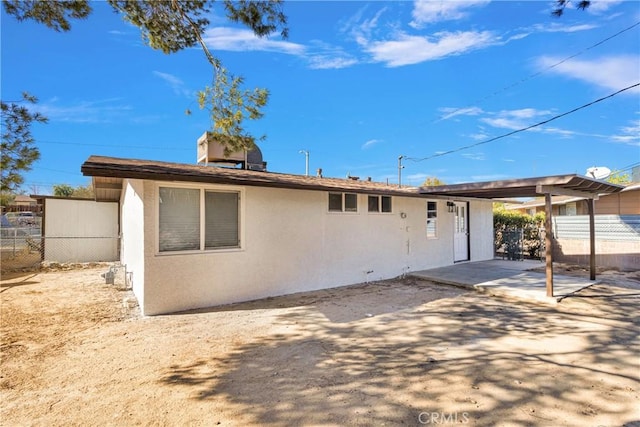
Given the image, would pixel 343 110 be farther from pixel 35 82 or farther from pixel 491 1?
pixel 35 82

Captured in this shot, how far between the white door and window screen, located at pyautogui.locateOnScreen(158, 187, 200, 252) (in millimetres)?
9461

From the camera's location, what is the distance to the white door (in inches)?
473

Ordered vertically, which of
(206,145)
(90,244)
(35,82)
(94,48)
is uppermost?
(94,48)

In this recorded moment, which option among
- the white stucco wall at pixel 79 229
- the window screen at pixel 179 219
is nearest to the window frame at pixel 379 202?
the window screen at pixel 179 219

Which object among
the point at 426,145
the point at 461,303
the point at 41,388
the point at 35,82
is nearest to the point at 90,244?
the point at 35,82

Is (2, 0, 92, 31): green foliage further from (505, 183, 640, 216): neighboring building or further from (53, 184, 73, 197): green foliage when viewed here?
(53, 184, 73, 197): green foliage

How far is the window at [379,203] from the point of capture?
921 cm

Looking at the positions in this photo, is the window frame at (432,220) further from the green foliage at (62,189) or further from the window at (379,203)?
the green foliage at (62,189)

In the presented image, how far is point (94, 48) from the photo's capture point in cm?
976

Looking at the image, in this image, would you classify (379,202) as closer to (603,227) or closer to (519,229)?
(519,229)

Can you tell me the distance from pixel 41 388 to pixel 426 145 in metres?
21.2

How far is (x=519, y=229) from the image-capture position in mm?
13508

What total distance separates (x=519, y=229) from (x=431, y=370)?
1235cm

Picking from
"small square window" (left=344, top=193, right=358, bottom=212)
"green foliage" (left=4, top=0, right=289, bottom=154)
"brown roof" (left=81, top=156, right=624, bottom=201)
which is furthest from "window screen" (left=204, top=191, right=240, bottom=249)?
"small square window" (left=344, top=193, right=358, bottom=212)
